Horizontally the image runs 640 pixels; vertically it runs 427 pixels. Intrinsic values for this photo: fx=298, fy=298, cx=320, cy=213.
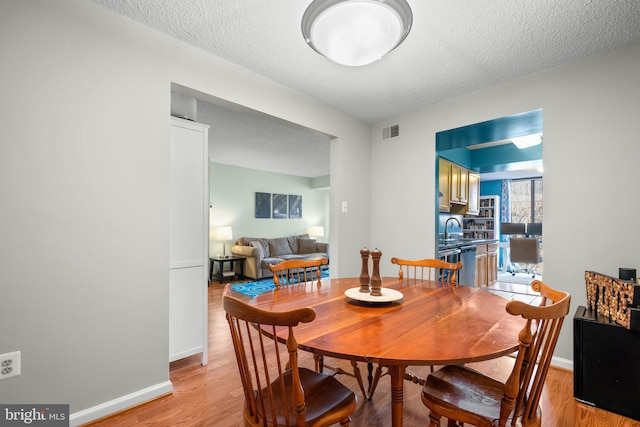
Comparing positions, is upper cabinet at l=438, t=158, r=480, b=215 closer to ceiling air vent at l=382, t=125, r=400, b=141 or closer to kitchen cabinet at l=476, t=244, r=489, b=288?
kitchen cabinet at l=476, t=244, r=489, b=288

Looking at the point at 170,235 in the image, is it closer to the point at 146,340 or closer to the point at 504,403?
the point at 146,340

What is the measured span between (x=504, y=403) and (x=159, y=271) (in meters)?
1.94

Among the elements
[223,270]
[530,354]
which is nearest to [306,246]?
[223,270]

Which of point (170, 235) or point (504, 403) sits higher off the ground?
point (170, 235)

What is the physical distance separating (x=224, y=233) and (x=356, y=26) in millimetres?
5107

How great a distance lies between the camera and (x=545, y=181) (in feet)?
7.86

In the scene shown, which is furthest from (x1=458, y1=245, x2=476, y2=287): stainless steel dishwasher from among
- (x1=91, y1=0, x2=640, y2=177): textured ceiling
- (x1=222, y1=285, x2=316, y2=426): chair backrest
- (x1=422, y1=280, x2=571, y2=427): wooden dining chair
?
(x1=222, y1=285, x2=316, y2=426): chair backrest

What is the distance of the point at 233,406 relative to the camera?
1.82 m

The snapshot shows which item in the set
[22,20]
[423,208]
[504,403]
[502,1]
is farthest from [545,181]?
[22,20]

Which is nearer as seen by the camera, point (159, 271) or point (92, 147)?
point (92, 147)

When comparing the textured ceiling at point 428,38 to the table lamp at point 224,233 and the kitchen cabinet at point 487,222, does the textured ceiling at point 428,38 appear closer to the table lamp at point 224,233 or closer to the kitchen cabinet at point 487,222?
the table lamp at point 224,233

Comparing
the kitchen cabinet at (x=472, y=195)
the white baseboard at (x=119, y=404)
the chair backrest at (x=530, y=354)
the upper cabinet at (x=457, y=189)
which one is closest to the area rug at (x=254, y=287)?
the white baseboard at (x=119, y=404)

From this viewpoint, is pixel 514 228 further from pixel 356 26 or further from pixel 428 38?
pixel 356 26

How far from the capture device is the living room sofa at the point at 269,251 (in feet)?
18.8
